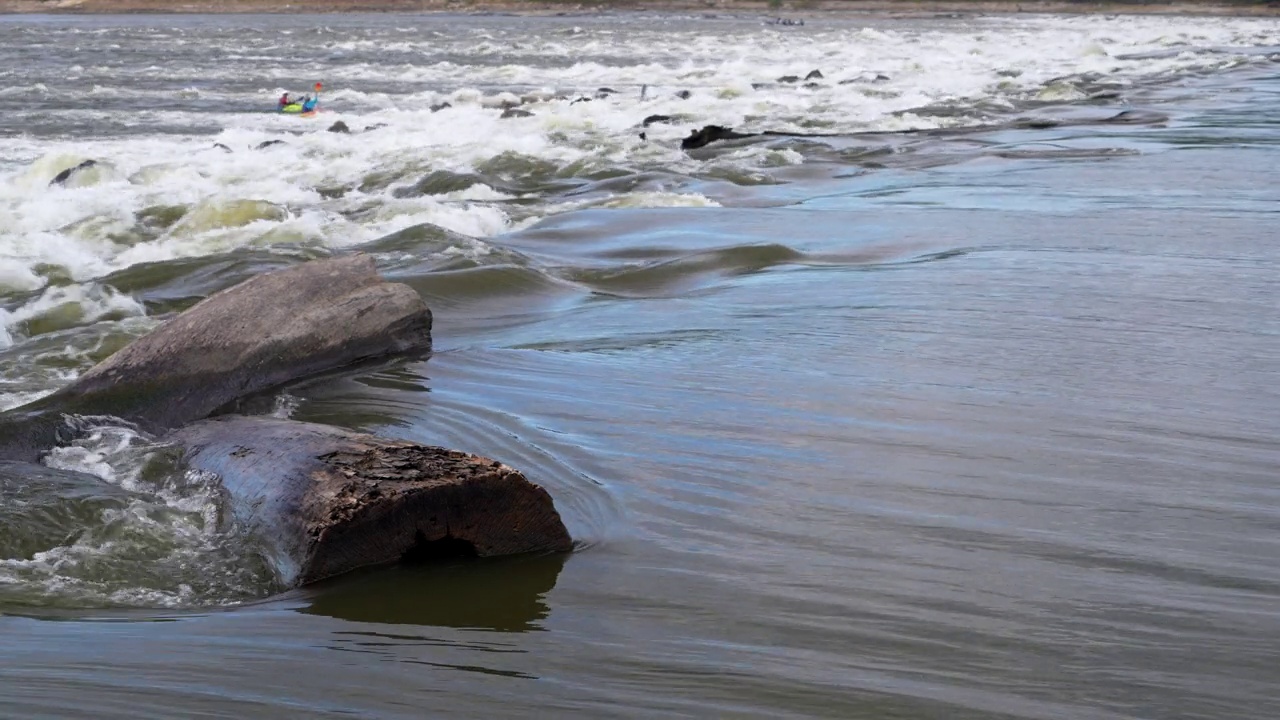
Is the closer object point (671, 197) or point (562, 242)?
point (562, 242)

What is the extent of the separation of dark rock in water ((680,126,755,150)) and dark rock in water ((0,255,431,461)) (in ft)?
37.4

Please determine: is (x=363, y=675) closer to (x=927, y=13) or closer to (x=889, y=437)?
(x=889, y=437)

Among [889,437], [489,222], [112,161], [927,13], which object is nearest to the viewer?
[889,437]

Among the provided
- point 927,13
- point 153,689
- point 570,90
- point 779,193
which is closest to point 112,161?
point 779,193

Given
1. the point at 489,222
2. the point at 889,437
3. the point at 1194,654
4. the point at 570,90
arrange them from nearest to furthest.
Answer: the point at 1194,654 → the point at 889,437 → the point at 489,222 → the point at 570,90

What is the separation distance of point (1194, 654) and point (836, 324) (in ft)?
13.8

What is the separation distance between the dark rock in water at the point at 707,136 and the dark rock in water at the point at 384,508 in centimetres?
1400

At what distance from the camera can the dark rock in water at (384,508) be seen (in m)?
4.41

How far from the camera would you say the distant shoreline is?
9394 cm

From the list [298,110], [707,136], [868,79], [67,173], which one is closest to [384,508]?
[67,173]

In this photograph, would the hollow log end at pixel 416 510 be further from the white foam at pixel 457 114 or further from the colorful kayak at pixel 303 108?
the colorful kayak at pixel 303 108

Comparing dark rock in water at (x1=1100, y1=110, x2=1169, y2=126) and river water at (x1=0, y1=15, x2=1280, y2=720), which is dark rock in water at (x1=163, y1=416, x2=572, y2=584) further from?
dark rock in water at (x1=1100, y1=110, x2=1169, y2=126)

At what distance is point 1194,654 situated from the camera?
3.96m

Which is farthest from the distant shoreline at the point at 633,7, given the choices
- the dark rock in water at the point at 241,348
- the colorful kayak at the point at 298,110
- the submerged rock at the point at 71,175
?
the dark rock in water at the point at 241,348
